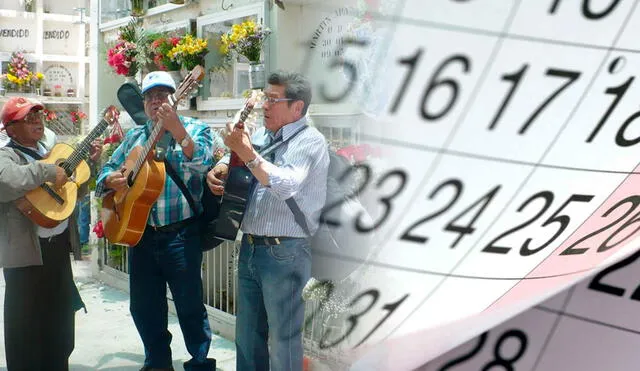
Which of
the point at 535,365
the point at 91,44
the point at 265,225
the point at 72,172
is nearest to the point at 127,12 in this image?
the point at 91,44

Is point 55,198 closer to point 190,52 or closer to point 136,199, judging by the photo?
point 136,199

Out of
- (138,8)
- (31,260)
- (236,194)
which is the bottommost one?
(31,260)

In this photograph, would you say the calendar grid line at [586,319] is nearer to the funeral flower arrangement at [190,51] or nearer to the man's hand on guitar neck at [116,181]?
Answer: the man's hand on guitar neck at [116,181]

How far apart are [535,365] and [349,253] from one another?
21cm

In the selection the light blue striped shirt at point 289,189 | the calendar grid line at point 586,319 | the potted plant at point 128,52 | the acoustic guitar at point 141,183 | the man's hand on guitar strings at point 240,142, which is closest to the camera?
the calendar grid line at point 586,319

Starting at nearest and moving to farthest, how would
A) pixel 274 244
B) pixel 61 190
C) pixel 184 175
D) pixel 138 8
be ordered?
1. pixel 274 244
2. pixel 184 175
3. pixel 61 190
4. pixel 138 8

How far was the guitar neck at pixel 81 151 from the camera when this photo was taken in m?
2.18

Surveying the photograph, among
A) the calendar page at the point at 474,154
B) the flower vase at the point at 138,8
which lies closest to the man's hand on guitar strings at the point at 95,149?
the flower vase at the point at 138,8

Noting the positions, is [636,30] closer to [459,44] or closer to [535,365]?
[459,44]

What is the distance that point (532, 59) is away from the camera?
0.41 m

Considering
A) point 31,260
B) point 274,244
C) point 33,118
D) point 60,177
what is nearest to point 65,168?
point 60,177

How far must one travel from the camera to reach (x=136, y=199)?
6.57 feet

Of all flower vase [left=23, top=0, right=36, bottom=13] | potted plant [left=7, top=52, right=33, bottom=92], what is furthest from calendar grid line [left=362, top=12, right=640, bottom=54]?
flower vase [left=23, top=0, right=36, bottom=13]

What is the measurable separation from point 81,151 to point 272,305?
37.9 inches
